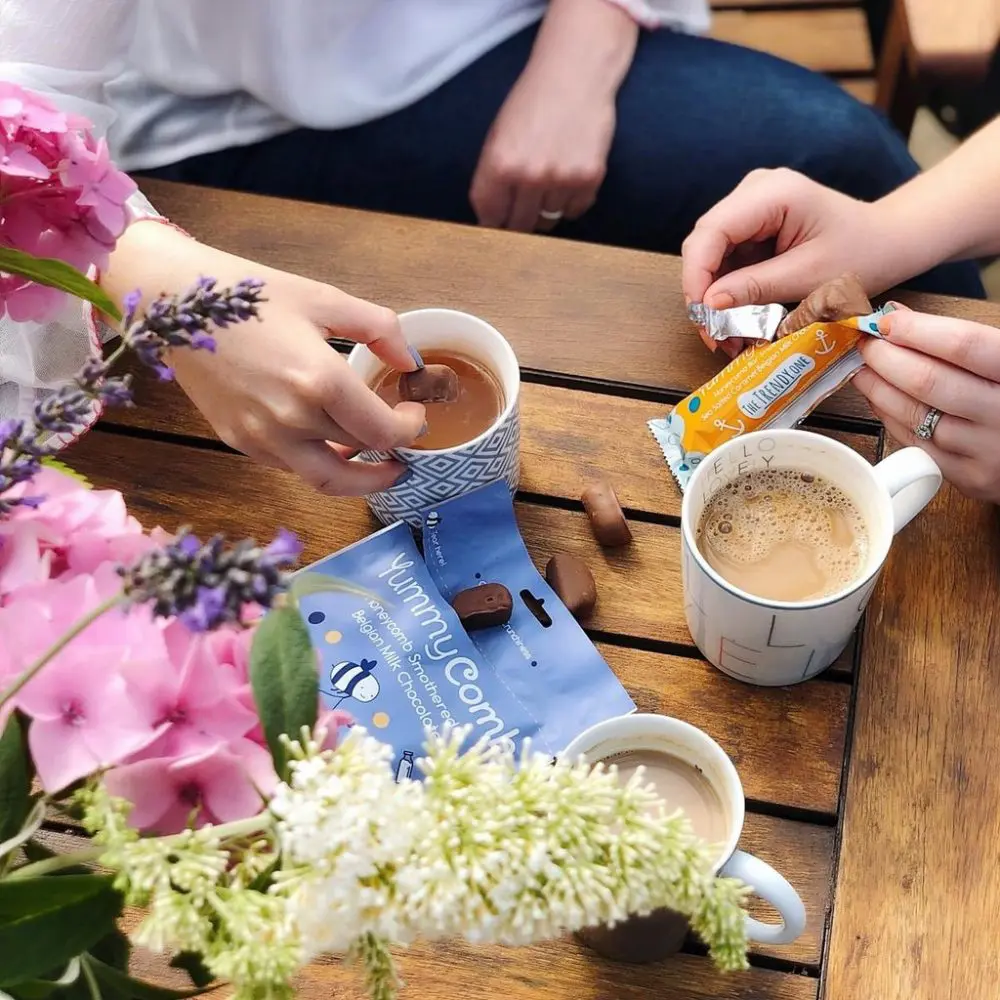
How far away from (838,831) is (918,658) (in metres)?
0.14

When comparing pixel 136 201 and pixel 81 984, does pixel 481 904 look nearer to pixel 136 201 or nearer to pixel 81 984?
pixel 81 984

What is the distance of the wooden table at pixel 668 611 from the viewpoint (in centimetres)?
65

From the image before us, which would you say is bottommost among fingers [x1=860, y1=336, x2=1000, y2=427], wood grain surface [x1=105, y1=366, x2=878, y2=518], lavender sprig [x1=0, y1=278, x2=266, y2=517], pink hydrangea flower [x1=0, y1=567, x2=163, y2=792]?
wood grain surface [x1=105, y1=366, x2=878, y2=518]

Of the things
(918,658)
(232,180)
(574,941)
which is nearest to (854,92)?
(232,180)

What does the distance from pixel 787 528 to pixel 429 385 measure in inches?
11.0

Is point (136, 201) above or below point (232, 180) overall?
above

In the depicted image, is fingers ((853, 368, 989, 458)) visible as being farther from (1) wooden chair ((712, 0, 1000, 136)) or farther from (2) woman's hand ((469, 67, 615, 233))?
(1) wooden chair ((712, 0, 1000, 136))

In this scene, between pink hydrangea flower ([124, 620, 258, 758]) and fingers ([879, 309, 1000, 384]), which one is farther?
fingers ([879, 309, 1000, 384])

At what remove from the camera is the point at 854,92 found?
1.60 m

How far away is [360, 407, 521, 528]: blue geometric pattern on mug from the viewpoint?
744mm

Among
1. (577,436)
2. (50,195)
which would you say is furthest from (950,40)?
(50,195)

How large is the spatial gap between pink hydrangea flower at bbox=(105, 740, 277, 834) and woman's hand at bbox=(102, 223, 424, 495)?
13.7 inches

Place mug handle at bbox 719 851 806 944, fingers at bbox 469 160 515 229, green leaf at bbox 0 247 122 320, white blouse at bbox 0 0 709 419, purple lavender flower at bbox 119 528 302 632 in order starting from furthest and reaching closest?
fingers at bbox 469 160 515 229 → white blouse at bbox 0 0 709 419 → mug handle at bbox 719 851 806 944 → green leaf at bbox 0 247 122 320 → purple lavender flower at bbox 119 528 302 632

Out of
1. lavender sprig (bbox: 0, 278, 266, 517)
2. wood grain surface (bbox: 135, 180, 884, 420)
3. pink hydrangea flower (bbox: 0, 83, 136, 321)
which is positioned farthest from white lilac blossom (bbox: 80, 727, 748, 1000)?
wood grain surface (bbox: 135, 180, 884, 420)
